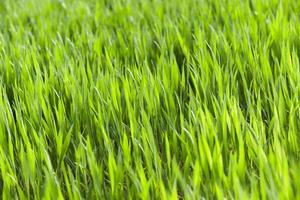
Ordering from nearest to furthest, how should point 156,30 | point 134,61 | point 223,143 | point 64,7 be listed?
point 223,143
point 134,61
point 156,30
point 64,7

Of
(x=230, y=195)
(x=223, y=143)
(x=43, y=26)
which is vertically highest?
(x=43, y=26)

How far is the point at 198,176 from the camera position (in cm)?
93

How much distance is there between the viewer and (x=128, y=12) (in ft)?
7.42

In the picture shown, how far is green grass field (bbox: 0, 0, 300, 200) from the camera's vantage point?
960 millimetres

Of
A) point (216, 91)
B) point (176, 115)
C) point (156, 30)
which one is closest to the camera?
point (176, 115)

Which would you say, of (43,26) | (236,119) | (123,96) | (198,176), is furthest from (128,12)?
(198,176)

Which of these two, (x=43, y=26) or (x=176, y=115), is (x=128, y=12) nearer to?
(x=43, y=26)

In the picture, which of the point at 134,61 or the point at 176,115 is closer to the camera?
the point at 176,115

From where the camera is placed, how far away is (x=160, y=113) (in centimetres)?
125

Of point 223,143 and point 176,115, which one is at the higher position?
point 176,115

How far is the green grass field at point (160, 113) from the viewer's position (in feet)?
3.15

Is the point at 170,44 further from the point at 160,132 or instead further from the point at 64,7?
the point at 64,7

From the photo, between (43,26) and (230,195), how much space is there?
1454mm

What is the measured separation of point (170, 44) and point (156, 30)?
162 millimetres
